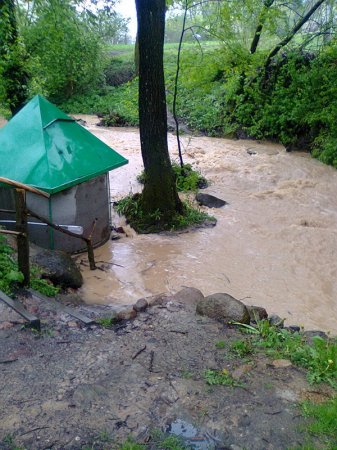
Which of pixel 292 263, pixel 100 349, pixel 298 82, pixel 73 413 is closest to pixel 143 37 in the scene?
pixel 292 263

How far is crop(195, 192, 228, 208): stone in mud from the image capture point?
469 inches

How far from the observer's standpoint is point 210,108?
2112 cm

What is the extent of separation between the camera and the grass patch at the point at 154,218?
1026 cm

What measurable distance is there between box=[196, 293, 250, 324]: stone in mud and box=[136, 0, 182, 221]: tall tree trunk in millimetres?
4930

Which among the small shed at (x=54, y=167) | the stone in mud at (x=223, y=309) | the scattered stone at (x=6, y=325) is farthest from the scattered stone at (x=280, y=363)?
the small shed at (x=54, y=167)

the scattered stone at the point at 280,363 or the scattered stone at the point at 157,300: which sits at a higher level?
the scattered stone at the point at 280,363

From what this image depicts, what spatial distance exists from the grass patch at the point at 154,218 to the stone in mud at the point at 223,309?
4.75 meters

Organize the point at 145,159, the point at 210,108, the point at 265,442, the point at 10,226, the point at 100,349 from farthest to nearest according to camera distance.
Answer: the point at 210,108, the point at 145,159, the point at 10,226, the point at 100,349, the point at 265,442

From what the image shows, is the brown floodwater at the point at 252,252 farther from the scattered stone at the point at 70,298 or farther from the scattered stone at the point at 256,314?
the scattered stone at the point at 256,314

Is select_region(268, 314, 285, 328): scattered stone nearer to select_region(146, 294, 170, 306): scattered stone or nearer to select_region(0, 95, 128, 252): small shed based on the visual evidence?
select_region(146, 294, 170, 306): scattered stone

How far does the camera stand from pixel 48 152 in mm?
8117

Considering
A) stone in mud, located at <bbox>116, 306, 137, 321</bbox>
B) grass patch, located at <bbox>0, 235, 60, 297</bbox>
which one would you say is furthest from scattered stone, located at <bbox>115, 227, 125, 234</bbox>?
stone in mud, located at <bbox>116, 306, 137, 321</bbox>

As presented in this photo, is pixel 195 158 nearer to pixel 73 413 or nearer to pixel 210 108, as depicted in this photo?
pixel 210 108

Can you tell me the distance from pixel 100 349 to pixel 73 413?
3.37ft
